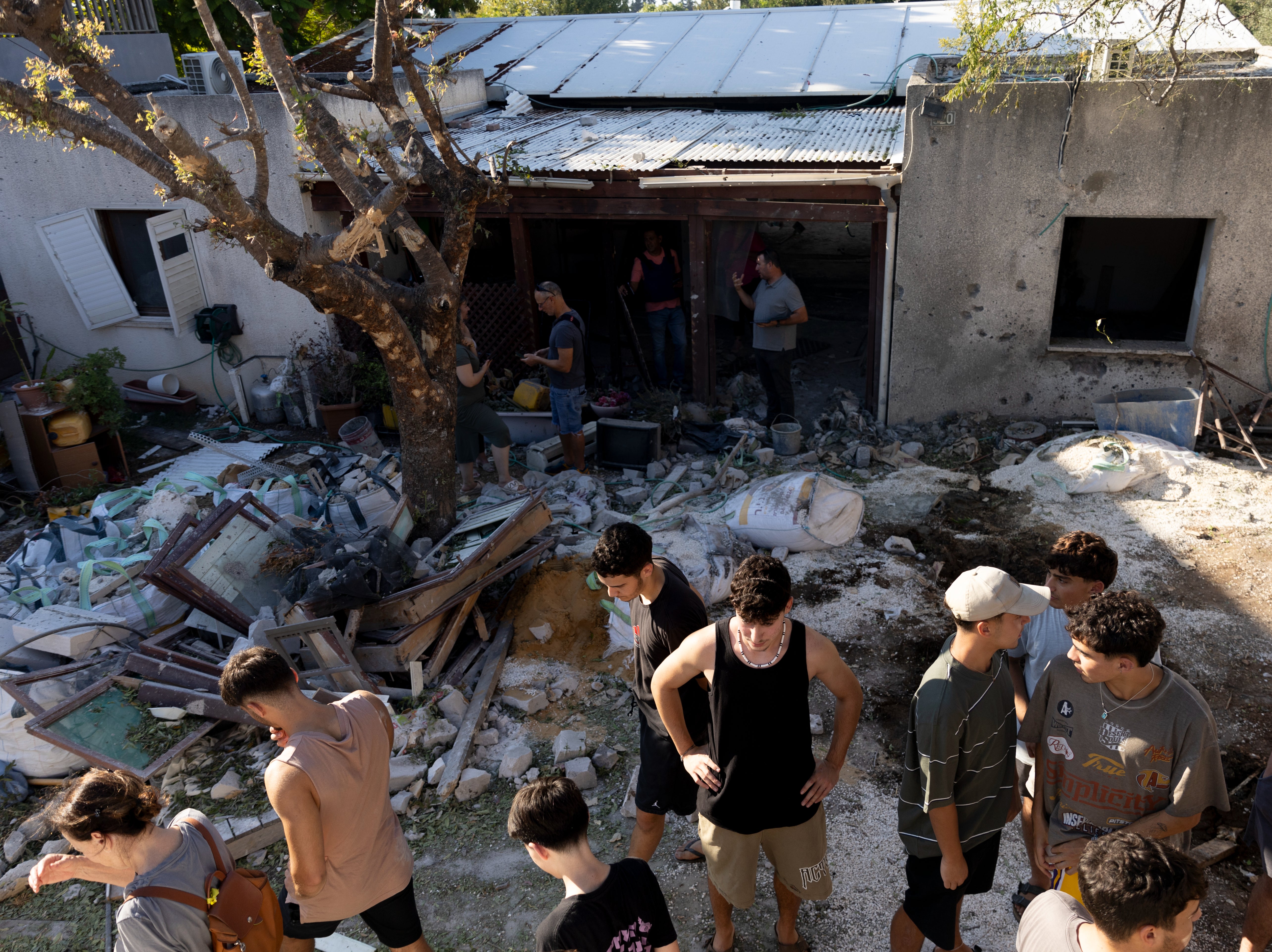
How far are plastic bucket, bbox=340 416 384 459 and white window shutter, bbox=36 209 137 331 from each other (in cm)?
344

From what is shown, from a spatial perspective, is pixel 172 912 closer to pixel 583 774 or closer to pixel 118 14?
pixel 583 774

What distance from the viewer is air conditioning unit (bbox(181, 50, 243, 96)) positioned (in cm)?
970

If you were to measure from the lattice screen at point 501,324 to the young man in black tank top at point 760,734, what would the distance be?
7.10m

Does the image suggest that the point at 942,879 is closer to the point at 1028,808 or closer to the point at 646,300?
the point at 1028,808

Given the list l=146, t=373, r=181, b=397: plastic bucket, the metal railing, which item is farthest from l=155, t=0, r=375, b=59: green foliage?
l=146, t=373, r=181, b=397: plastic bucket

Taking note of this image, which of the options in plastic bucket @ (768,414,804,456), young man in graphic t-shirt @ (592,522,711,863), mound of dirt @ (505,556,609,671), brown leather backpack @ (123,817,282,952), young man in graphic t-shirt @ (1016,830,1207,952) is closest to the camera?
young man in graphic t-shirt @ (1016,830,1207,952)

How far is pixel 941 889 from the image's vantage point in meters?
2.98

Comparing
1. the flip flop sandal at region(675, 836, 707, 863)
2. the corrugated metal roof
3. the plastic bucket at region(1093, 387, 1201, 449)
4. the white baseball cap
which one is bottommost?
the flip flop sandal at region(675, 836, 707, 863)

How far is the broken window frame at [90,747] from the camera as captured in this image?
459cm

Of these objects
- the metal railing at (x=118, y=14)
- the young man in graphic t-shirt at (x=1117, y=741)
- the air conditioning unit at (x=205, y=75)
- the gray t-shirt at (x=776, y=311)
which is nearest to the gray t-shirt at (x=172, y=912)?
the young man in graphic t-shirt at (x=1117, y=741)

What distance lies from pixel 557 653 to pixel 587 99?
8.40 metres

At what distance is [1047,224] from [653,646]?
6.33 metres

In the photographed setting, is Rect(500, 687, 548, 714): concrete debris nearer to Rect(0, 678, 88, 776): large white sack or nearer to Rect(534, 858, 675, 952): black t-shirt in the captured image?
Rect(0, 678, 88, 776): large white sack

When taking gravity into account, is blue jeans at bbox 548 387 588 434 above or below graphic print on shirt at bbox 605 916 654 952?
below
